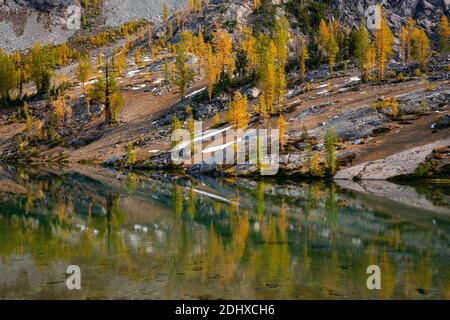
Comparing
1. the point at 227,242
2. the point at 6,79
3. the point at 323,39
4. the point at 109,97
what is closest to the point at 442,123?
the point at 227,242

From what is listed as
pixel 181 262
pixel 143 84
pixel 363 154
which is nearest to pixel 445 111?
pixel 363 154

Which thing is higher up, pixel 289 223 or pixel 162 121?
pixel 162 121

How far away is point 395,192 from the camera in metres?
58.2

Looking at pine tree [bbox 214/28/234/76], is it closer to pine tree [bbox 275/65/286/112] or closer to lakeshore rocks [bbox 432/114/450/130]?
pine tree [bbox 275/65/286/112]

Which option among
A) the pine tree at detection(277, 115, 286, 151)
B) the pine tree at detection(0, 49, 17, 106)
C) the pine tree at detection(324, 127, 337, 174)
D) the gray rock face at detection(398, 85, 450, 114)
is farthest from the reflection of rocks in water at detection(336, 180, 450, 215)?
the pine tree at detection(0, 49, 17, 106)

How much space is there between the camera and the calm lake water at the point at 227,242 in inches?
853

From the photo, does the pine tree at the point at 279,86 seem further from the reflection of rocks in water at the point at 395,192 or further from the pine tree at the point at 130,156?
the reflection of rocks in water at the point at 395,192

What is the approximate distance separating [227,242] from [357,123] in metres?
64.5

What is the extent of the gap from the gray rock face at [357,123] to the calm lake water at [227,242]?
2427 cm

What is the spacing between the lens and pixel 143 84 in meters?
155

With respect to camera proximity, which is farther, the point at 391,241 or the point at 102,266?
the point at 391,241

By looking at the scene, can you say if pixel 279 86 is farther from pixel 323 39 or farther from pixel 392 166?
pixel 392 166
